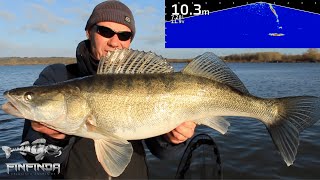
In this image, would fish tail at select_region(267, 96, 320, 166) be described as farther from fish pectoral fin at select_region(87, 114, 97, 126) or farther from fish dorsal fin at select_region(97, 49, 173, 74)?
fish pectoral fin at select_region(87, 114, 97, 126)

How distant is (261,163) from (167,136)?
13.9ft

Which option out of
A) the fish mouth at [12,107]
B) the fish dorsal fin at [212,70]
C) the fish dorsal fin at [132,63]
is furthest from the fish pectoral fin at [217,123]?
the fish mouth at [12,107]

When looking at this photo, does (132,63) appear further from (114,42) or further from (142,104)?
(114,42)

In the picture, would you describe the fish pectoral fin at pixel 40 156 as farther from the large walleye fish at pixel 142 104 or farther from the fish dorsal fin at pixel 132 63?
the fish dorsal fin at pixel 132 63

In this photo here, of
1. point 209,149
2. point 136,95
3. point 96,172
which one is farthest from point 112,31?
point 209,149

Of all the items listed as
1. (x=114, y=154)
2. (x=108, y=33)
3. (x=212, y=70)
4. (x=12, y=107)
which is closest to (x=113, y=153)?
(x=114, y=154)

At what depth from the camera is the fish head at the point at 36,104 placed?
2.67 metres

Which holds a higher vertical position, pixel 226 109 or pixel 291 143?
pixel 226 109

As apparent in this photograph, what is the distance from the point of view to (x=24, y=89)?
8.96 ft

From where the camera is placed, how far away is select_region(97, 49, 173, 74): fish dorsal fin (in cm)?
274

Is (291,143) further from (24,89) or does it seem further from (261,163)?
(261,163)

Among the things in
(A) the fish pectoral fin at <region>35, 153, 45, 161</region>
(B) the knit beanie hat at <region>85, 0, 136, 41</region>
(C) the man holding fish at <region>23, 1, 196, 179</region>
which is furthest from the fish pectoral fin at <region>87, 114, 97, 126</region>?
(B) the knit beanie hat at <region>85, 0, 136, 41</region>

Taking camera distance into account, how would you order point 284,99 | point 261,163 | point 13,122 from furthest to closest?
point 13,122, point 261,163, point 284,99

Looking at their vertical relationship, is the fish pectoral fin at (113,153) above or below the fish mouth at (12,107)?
below
